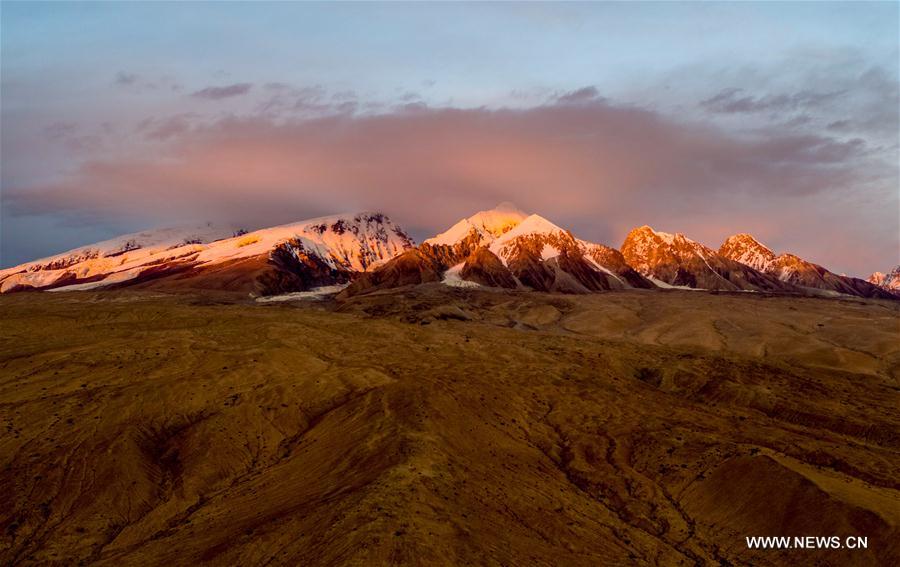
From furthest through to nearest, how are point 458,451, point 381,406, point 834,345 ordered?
point 834,345 < point 381,406 < point 458,451

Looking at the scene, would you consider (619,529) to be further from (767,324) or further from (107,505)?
(767,324)

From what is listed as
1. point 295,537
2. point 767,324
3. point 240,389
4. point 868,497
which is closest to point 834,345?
point 767,324

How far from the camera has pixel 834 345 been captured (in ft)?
418

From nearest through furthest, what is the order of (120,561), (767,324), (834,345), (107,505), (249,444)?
(120,561) < (107,505) < (249,444) < (834,345) < (767,324)

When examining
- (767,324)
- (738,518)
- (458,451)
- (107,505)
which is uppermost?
(107,505)

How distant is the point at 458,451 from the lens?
156ft

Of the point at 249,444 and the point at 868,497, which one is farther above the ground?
the point at 249,444

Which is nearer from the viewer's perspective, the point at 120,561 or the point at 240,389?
the point at 120,561

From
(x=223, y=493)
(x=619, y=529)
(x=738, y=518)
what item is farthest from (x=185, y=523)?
(x=738, y=518)

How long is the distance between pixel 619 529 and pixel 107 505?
36.8m

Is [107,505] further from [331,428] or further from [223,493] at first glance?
[331,428]

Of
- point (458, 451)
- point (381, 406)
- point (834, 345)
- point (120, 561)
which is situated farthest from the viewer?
point (834, 345)

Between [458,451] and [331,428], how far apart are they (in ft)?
47.7

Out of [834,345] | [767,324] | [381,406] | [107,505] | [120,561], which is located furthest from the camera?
[767,324]
